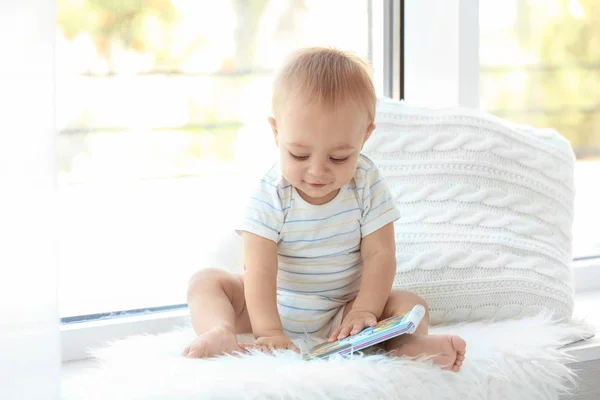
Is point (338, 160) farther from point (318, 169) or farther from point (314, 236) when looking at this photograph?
point (314, 236)

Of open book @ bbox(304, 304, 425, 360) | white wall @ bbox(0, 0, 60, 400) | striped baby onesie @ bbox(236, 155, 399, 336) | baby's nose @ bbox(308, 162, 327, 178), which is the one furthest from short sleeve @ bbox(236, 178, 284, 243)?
white wall @ bbox(0, 0, 60, 400)

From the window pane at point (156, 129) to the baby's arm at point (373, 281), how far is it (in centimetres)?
38

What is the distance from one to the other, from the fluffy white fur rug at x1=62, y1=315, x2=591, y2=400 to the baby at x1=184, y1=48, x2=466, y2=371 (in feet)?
0.16

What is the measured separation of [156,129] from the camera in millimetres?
1725

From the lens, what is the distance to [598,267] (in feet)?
6.39

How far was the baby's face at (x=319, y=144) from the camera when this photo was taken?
48.7 inches

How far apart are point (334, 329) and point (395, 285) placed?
166 mm

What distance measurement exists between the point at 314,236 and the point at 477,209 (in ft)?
1.16

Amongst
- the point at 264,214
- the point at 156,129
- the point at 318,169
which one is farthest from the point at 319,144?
the point at 156,129

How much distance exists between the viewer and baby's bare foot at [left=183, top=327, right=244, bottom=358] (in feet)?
3.87

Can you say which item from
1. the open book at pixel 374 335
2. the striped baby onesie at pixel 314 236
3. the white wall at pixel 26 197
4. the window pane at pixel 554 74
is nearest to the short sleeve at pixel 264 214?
the striped baby onesie at pixel 314 236

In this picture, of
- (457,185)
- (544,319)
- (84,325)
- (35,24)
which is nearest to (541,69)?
(457,185)

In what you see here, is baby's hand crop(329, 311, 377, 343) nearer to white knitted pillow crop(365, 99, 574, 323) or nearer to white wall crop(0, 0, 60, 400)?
white knitted pillow crop(365, 99, 574, 323)

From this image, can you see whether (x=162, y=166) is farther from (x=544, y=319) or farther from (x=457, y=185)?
(x=544, y=319)
